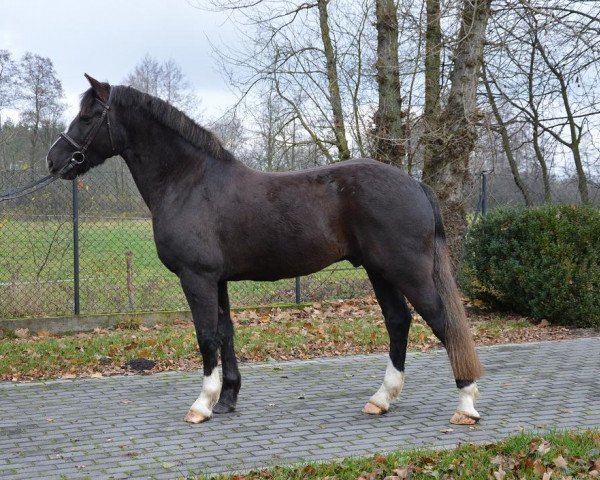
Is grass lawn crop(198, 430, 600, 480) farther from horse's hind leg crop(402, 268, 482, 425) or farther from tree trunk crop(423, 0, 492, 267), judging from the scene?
tree trunk crop(423, 0, 492, 267)

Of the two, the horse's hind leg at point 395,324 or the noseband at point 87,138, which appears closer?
the noseband at point 87,138

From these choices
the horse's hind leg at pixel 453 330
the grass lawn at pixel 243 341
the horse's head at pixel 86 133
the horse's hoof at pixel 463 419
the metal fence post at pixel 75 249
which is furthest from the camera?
the metal fence post at pixel 75 249

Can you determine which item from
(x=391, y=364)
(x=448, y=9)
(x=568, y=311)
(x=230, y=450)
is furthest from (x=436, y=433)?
(x=448, y=9)

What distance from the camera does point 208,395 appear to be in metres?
5.82

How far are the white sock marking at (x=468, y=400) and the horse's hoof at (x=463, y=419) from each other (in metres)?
0.02

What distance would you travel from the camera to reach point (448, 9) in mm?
11734

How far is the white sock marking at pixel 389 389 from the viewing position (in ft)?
19.5

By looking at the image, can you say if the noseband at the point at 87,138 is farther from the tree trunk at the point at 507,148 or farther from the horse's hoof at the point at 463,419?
the tree trunk at the point at 507,148

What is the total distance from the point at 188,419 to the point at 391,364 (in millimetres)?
1769

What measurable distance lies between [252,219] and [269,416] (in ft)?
5.36

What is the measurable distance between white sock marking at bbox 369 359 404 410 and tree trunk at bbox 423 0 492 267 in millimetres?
7040

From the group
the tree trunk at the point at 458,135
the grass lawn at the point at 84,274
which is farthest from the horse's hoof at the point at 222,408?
the tree trunk at the point at 458,135

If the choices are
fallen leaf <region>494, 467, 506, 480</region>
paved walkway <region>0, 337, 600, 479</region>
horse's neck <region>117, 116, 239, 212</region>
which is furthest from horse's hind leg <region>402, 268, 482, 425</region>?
horse's neck <region>117, 116, 239, 212</region>

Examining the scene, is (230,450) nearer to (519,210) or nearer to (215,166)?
(215,166)
